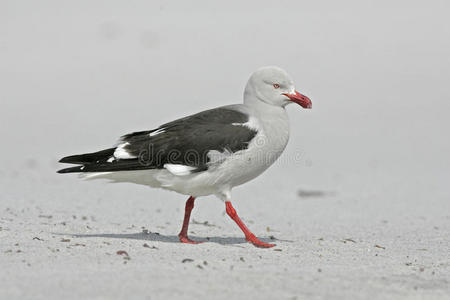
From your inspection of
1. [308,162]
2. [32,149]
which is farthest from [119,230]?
[32,149]

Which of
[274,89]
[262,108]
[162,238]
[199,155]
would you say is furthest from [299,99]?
[162,238]

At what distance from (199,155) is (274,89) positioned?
3.56ft

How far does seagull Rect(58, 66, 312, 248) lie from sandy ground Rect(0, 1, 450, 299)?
55cm

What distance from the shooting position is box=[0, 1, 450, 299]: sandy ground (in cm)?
535

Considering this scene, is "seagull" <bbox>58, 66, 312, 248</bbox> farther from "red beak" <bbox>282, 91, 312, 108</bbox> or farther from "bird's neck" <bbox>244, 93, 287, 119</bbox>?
"red beak" <bbox>282, 91, 312, 108</bbox>

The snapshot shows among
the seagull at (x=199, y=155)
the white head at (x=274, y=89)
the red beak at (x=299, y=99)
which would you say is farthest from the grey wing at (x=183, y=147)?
the red beak at (x=299, y=99)

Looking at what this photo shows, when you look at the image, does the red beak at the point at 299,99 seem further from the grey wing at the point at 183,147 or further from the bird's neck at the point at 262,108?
the grey wing at the point at 183,147

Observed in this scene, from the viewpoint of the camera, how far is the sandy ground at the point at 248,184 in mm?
5348

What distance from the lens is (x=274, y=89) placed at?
720 centimetres

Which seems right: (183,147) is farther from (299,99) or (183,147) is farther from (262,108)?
(299,99)

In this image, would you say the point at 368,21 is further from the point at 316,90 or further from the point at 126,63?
the point at 126,63

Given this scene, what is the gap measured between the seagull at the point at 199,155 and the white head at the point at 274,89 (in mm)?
224

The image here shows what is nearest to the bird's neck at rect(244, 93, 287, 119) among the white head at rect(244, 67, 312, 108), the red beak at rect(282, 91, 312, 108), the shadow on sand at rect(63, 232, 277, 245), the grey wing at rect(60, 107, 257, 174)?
the white head at rect(244, 67, 312, 108)

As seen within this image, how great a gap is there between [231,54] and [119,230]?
14.4 meters
